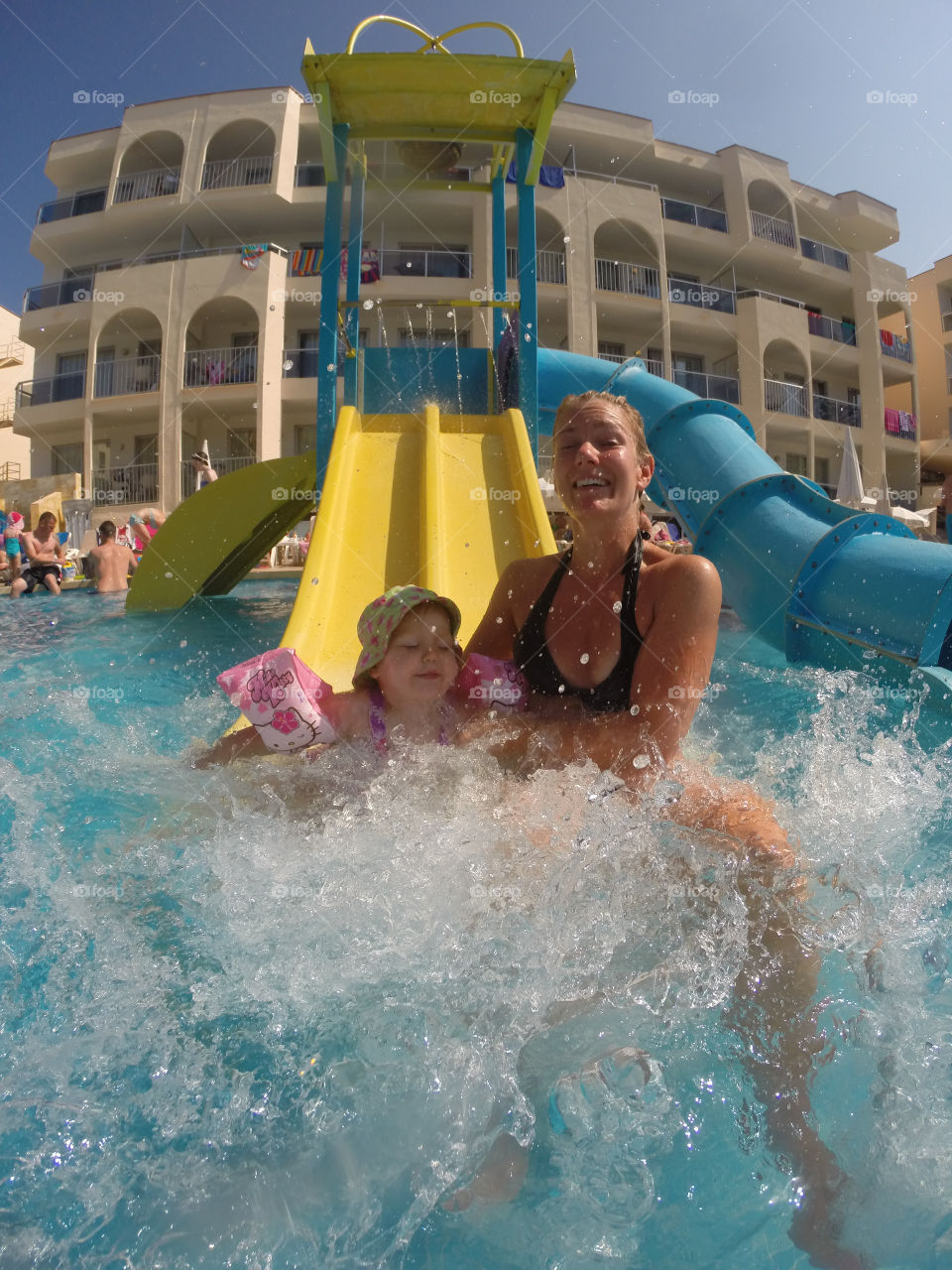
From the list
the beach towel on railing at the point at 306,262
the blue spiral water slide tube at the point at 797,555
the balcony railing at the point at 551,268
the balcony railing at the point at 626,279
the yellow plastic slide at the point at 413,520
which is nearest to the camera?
the blue spiral water slide tube at the point at 797,555

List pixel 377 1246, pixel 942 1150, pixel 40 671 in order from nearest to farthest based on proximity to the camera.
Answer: pixel 377 1246
pixel 942 1150
pixel 40 671

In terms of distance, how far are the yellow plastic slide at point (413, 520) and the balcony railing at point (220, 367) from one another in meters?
15.6

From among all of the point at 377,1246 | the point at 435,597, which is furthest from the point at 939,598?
the point at 377,1246

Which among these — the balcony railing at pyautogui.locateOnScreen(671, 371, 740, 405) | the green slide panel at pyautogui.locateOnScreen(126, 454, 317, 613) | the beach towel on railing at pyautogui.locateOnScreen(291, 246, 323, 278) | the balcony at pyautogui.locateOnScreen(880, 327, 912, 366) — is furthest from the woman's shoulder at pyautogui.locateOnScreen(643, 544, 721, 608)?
the balcony at pyautogui.locateOnScreen(880, 327, 912, 366)

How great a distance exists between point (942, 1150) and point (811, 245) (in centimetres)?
2781

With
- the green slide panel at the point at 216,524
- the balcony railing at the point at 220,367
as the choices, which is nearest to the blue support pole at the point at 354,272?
the green slide panel at the point at 216,524

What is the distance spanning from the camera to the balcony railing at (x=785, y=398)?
72.8ft

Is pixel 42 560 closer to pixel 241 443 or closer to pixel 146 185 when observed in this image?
pixel 241 443

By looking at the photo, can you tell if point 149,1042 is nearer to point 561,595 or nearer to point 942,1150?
point 942,1150

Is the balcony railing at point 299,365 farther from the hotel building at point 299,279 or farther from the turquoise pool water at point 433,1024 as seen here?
the turquoise pool water at point 433,1024

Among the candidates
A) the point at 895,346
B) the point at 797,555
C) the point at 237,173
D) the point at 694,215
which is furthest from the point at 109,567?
the point at 895,346

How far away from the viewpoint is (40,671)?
5.03 metres

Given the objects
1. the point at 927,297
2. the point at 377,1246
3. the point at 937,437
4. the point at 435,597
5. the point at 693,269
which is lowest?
the point at 377,1246

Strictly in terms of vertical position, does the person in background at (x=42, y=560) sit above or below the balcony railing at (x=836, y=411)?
below
